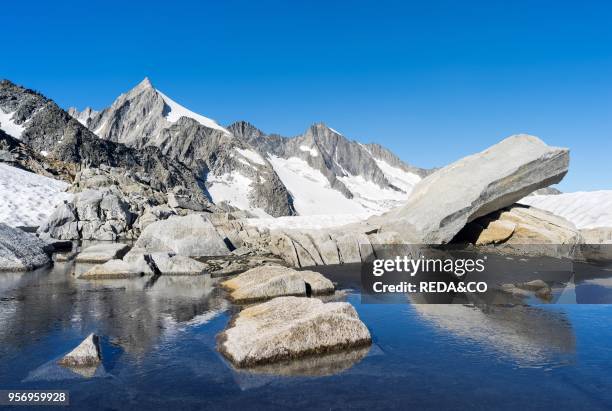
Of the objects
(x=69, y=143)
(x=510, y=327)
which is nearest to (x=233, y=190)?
(x=69, y=143)

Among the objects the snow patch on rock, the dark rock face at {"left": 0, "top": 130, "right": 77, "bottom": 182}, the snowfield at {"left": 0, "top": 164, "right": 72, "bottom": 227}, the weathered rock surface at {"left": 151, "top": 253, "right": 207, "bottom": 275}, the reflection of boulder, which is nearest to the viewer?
the reflection of boulder

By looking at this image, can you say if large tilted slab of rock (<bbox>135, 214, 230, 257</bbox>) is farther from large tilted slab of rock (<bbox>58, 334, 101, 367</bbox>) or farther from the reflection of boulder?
large tilted slab of rock (<bbox>58, 334, 101, 367</bbox>)

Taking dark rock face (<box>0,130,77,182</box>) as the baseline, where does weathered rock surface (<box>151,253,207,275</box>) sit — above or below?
below

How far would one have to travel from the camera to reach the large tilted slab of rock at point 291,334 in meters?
11.8

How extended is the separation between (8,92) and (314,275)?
150062 mm

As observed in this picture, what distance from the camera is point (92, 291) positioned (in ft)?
67.4

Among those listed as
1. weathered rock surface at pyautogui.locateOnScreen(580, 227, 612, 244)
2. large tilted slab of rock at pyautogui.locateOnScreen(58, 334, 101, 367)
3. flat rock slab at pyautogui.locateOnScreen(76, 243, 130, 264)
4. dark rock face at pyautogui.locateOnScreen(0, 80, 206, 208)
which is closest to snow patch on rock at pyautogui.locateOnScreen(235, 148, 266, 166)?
dark rock face at pyautogui.locateOnScreen(0, 80, 206, 208)

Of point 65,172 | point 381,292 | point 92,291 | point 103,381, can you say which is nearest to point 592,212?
point 381,292

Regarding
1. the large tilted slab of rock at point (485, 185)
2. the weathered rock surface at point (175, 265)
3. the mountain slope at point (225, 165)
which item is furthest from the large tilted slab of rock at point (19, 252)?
the mountain slope at point (225, 165)

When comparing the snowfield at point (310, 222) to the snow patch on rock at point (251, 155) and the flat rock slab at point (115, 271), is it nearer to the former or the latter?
the flat rock slab at point (115, 271)

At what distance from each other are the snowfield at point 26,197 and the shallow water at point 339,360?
37.9 metres

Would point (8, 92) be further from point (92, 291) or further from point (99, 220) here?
point (92, 291)

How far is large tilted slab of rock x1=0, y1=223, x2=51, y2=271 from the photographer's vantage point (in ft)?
84.5

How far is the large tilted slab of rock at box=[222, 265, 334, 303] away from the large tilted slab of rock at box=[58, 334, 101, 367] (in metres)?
7.39
